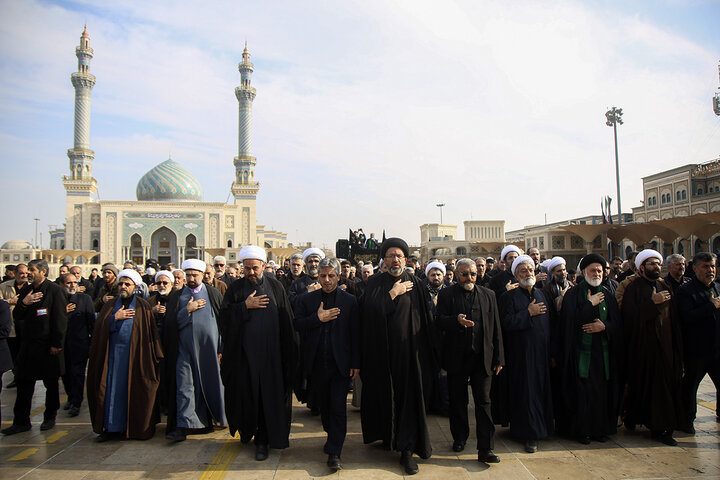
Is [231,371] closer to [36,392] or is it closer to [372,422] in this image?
[372,422]

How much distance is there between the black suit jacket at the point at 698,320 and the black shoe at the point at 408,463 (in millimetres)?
2673

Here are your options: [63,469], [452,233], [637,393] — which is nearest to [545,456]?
[637,393]

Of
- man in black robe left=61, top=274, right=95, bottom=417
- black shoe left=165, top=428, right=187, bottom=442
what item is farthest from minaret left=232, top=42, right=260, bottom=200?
black shoe left=165, top=428, right=187, bottom=442

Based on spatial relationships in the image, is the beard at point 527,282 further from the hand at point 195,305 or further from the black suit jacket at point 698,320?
the hand at point 195,305

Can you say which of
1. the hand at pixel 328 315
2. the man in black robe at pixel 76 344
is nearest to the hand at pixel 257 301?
the hand at pixel 328 315

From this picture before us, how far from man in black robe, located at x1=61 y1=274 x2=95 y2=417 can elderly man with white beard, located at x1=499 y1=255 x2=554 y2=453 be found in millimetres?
4384

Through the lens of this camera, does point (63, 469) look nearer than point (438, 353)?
Yes

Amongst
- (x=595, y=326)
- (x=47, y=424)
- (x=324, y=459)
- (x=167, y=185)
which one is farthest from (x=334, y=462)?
(x=167, y=185)

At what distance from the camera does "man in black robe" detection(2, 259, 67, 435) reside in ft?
14.4

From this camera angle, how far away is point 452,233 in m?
66.9

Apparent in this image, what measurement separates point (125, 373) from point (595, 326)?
13.4 ft

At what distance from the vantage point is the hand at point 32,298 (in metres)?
4.49

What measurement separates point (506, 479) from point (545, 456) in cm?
56

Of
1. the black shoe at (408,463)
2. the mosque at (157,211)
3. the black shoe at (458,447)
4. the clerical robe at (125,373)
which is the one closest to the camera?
the black shoe at (408,463)
